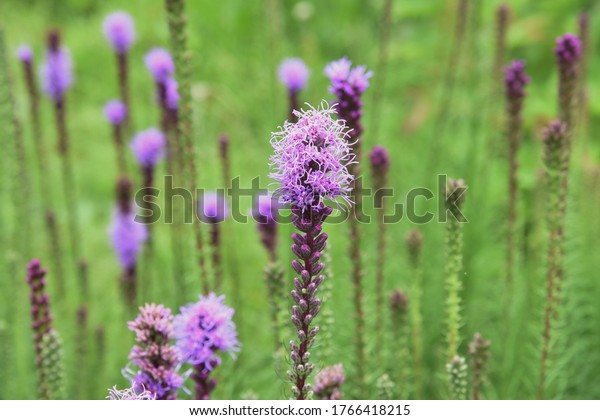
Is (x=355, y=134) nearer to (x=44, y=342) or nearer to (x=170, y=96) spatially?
(x=44, y=342)

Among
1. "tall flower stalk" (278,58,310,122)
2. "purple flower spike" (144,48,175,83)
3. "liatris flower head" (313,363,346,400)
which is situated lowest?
"liatris flower head" (313,363,346,400)

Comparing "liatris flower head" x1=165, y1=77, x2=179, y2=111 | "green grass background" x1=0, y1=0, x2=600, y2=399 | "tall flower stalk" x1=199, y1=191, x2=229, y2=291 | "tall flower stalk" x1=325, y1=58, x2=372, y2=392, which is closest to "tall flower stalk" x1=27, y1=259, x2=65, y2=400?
"green grass background" x1=0, y1=0, x2=600, y2=399

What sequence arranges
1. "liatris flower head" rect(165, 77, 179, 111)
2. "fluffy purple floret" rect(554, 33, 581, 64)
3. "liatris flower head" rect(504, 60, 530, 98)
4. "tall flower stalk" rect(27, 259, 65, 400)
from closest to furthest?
"tall flower stalk" rect(27, 259, 65, 400) < "fluffy purple floret" rect(554, 33, 581, 64) < "liatris flower head" rect(504, 60, 530, 98) < "liatris flower head" rect(165, 77, 179, 111)

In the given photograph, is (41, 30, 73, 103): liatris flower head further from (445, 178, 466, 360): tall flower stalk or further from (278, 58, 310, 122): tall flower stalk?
(445, 178, 466, 360): tall flower stalk

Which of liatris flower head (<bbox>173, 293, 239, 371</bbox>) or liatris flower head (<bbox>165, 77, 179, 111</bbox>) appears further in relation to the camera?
liatris flower head (<bbox>165, 77, 179, 111</bbox>)

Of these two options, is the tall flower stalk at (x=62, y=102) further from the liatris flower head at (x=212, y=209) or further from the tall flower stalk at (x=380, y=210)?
the tall flower stalk at (x=380, y=210)
